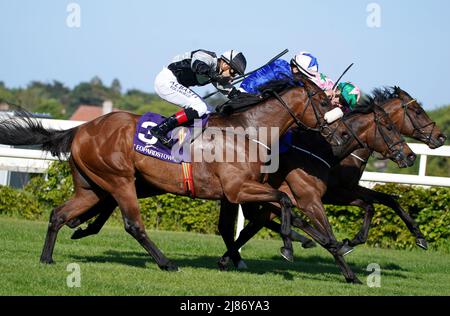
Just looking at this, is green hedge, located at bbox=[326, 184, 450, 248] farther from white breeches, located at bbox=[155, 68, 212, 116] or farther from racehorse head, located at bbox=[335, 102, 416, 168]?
white breeches, located at bbox=[155, 68, 212, 116]

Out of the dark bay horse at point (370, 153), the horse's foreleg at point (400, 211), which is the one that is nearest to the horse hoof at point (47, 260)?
the dark bay horse at point (370, 153)

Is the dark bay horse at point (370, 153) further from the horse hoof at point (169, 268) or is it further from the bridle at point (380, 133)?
the horse hoof at point (169, 268)

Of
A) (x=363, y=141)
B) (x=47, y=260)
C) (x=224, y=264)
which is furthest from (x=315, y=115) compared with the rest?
(x=47, y=260)

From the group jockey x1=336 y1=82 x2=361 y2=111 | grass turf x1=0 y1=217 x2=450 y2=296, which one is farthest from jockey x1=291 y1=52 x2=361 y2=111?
grass turf x1=0 y1=217 x2=450 y2=296

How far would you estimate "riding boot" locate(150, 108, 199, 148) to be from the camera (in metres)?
6.95

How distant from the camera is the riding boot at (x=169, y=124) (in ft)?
22.8

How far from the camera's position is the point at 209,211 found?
11125 mm

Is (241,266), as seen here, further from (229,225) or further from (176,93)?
(176,93)

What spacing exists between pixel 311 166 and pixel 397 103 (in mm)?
1383

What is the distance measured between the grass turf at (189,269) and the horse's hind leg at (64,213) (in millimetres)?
148
